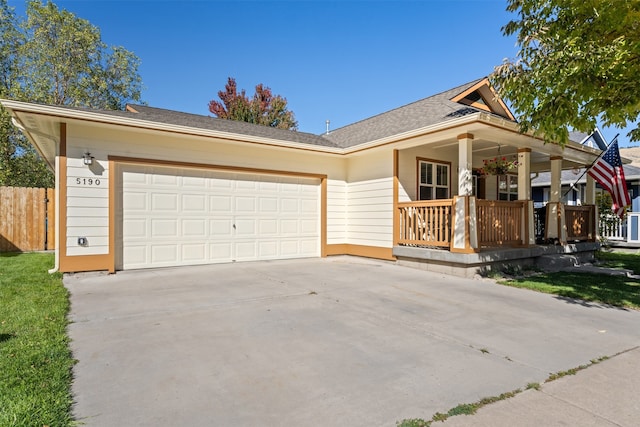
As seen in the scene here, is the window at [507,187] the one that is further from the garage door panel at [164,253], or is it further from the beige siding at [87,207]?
the beige siding at [87,207]

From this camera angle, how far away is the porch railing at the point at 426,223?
7797mm

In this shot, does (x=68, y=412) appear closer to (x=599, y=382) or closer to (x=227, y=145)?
(x=599, y=382)

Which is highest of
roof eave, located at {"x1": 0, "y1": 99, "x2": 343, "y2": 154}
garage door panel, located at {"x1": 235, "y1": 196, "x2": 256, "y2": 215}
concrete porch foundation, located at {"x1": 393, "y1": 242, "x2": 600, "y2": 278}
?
roof eave, located at {"x1": 0, "y1": 99, "x2": 343, "y2": 154}

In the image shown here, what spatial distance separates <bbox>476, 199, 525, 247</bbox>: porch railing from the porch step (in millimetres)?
782

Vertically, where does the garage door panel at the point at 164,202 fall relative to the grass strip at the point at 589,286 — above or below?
above

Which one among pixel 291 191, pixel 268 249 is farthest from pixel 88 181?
pixel 291 191

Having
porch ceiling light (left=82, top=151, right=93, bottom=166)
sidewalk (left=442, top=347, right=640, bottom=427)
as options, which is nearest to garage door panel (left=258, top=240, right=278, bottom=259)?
porch ceiling light (left=82, top=151, right=93, bottom=166)

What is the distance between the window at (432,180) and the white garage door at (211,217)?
2.95 meters

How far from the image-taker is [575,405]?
235 cm

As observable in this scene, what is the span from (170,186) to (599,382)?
786 centimetres

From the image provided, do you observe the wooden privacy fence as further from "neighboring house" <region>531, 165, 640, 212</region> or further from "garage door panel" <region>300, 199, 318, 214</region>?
"neighboring house" <region>531, 165, 640, 212</region>

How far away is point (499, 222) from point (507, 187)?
4.74 metres

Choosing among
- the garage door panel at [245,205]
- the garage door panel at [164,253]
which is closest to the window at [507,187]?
the garage door panel at [245,205]

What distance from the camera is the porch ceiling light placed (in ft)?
22.1
